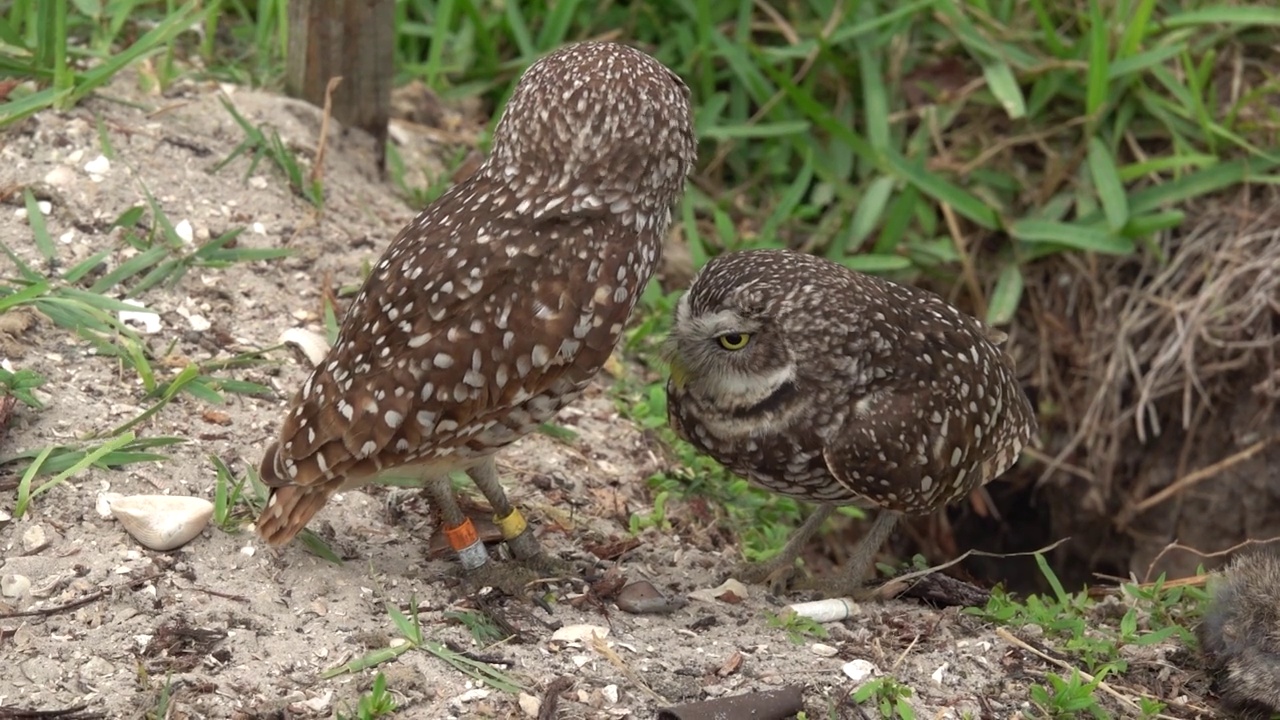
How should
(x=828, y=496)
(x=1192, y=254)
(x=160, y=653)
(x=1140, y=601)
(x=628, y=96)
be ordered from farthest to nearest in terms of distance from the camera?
(x=1192, y=254) → (x=1140, y=601) → (x=828, y=496) → (x=628, y=96) → (x=160, y=653)

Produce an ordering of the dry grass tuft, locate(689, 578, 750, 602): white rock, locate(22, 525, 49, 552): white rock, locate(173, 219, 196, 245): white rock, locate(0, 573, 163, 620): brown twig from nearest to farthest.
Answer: locate(0, 573, 163, 620): brown twig → locate(22, 525, 49, 552): white rock → locate(689, 578, 750, 602): white rock → locate(173, 219, 196, 245): white rock → the dry grass tuft

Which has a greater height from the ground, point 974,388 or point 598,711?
point 974,388

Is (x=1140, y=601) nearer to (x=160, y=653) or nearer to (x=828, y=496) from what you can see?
(x=828, y=496)

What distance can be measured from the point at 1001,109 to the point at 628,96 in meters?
2.94

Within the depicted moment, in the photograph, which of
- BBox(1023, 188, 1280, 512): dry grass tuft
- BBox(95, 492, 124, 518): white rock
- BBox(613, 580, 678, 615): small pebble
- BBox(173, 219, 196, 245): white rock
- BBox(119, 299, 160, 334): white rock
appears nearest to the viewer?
BBox(95, 492, 124, 518): white rock

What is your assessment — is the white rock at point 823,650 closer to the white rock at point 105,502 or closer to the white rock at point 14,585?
the white rock at point 105,502

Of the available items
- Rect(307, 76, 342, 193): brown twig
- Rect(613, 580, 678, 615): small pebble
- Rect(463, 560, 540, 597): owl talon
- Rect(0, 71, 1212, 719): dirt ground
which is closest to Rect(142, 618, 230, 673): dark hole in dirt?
Rect(0, 71, 1212, 719): dirt ground

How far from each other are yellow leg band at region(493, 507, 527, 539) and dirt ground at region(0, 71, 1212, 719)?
181 millimetres

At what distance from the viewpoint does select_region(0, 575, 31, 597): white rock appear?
3287 mm

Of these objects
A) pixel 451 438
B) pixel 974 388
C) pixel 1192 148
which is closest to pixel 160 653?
pixel 451 438

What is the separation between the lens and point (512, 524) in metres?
3.80

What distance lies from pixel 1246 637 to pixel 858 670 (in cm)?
98

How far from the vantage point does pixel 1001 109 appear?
5926 mm

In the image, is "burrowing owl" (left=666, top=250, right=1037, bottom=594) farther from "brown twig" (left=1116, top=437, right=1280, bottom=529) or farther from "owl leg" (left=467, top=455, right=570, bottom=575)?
"brown twig" (left=1116, top=437, right=1280, bottom=529)
